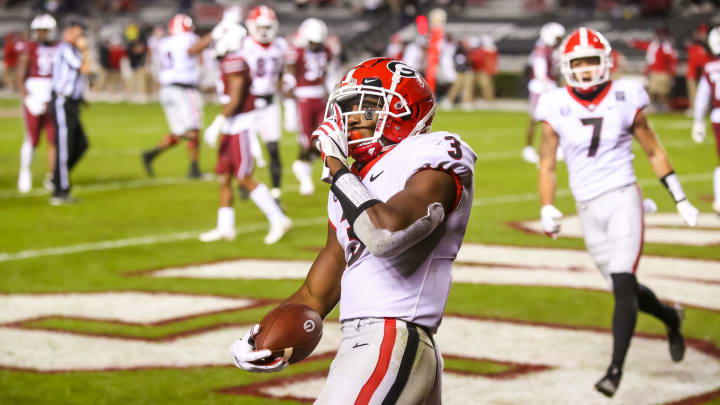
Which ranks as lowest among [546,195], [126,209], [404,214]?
[126,209]

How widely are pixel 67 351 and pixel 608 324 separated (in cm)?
320

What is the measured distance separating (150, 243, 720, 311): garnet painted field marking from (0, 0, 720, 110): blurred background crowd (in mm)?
14479

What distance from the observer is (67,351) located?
20.7 ft

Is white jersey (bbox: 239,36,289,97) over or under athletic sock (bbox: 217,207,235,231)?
over

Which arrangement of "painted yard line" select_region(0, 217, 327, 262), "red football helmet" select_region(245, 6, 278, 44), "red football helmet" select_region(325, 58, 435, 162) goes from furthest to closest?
"red football helmet" select_region(245, 6, 278, 44), "painted yard line" select_region(0, 217, 327, 262), "red football helmet" select_region(325, 58, 435, 162)

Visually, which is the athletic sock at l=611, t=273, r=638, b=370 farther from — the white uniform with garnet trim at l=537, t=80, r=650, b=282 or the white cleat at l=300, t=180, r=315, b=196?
the white cleat at l=300, t=180, r=315, b=196

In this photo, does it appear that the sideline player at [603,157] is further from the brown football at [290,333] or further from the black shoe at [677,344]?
the brown football at [290,333]

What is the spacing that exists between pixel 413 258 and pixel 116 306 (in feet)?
14.6

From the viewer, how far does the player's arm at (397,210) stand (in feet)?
10.4

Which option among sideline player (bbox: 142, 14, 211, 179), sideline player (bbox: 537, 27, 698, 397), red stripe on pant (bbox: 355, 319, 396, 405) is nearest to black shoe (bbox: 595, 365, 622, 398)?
sideline player (bbox: 537, 27, 698, 397)

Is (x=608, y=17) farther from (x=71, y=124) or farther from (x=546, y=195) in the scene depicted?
(x=546, y=195)

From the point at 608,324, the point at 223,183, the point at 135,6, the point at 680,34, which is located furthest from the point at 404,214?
the point at 135,6

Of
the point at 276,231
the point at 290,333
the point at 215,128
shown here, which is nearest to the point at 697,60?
the point at 215,128

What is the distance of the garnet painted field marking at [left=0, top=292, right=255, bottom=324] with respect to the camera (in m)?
7.12
